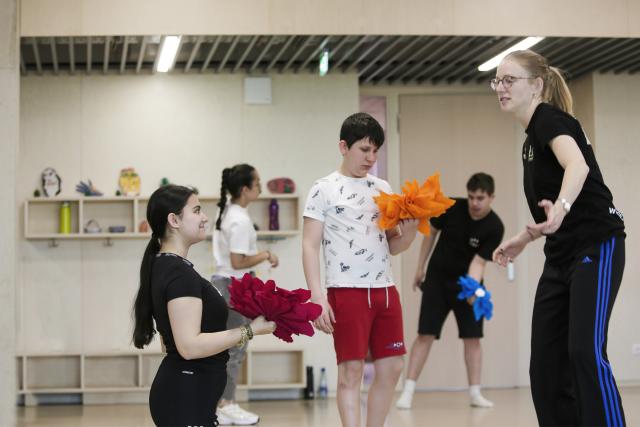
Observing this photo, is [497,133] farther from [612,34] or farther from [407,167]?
[612,34]

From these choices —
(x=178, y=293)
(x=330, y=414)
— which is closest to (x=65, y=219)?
(x=330, y=414)

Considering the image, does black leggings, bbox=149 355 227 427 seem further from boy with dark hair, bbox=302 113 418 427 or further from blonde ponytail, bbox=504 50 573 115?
blonde ponytail, bbox=504 50 573 115

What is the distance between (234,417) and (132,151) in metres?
2.80

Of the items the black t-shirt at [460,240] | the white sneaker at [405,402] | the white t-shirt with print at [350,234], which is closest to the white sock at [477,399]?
the white sneaker at [405,402]

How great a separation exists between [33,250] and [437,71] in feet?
13.2

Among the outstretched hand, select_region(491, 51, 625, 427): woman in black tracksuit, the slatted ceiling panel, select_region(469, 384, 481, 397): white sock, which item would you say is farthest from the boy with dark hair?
select_region(469, 384, 481, 397): white sock

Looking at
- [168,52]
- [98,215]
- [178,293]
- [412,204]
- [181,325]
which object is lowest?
[181,325]

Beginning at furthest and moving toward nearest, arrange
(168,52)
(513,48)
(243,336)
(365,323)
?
1. (513,48)
2. (168,52)
3. (365,323)
4. (243,336)

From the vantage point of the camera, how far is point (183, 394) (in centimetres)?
323

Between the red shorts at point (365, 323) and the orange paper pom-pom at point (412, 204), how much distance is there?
36 centimetres

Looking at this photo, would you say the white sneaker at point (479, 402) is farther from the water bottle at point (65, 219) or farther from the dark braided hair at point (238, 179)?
the water bottle at point (65, 219)

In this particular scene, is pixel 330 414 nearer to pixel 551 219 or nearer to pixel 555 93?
pixel 555 93

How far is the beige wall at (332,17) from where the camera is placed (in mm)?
6438

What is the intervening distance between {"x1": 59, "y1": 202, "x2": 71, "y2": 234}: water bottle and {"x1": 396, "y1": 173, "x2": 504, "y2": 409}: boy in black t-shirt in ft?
10.0
